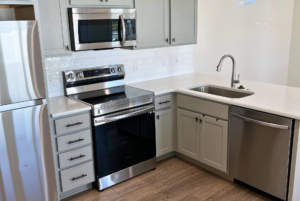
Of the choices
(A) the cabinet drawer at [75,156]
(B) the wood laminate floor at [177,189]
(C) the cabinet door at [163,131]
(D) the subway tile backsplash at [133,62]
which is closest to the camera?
(A) the cabinet drawer at [75,156]

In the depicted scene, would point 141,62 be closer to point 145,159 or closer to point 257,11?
point 145,159

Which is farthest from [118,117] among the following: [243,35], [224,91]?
[243,35]

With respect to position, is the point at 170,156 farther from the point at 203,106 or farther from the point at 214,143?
the point at 203,106

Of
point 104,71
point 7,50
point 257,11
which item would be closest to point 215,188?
point 104,71

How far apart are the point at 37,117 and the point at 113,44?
1145mm

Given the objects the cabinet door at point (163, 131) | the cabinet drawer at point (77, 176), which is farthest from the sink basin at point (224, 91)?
the cabinet drawer at point (77, 176)

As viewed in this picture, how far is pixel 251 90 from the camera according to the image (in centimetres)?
308

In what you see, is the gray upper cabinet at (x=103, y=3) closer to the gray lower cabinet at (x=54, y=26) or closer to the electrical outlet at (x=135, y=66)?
the gray lower cabinet at (x=54, y=26)

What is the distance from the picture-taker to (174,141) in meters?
3.50

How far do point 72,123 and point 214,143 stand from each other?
4.71 ft

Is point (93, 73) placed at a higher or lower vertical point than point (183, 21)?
lower

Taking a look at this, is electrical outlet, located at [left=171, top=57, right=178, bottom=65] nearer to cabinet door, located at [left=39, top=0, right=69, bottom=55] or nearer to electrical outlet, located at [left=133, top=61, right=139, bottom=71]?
electrical outlet, located at [left=133, top=61, right=139, bottom=71]

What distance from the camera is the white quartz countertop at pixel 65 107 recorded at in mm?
2538

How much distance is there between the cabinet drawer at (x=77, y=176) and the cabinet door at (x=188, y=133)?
3.65 feet
